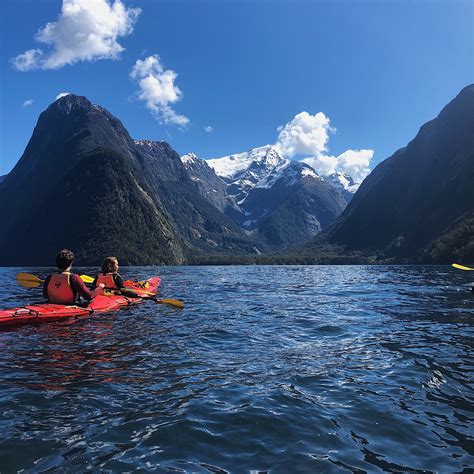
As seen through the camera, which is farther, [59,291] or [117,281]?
[117,281]

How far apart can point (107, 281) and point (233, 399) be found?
40.7 ft

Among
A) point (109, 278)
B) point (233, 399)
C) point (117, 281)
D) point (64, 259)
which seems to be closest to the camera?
point (233, 399)

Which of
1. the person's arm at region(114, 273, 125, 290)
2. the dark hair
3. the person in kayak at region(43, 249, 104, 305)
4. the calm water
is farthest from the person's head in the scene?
the calm water

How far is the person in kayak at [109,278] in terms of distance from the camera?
19.1m

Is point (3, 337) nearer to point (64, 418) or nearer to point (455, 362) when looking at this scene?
point (64, 418)

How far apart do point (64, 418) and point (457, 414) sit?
22.6 feet

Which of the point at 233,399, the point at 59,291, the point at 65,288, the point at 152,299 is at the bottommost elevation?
the point at 233,399

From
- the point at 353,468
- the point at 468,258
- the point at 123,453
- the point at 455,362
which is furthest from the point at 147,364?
the point at 468,258

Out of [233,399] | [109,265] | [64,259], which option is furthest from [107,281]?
[233,399]

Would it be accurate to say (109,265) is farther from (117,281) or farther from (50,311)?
(50,311)

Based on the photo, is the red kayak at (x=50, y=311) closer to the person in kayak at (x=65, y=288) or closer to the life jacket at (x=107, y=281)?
the person in kayak at (x=65, y=288)

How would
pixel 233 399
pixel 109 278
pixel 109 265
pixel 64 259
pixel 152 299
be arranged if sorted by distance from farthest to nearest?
1. pixel 152 299
2. pixel 109 278
3. pixel 109 265
4. pixel 64 259
5. pixel 233 399

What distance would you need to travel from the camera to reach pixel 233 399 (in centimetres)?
834

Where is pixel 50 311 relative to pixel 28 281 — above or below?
below
